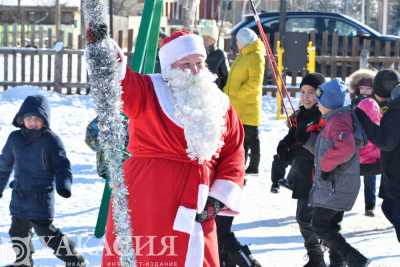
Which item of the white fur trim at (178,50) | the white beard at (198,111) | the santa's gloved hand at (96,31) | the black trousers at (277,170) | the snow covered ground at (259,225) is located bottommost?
the snow covered ground at (259,225)

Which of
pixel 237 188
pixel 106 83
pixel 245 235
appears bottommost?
pixel 245 235

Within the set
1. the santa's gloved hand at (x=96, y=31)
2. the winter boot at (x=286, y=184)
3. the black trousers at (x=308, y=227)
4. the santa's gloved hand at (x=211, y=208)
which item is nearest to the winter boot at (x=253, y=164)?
the winter boot at (x=286, y=184)

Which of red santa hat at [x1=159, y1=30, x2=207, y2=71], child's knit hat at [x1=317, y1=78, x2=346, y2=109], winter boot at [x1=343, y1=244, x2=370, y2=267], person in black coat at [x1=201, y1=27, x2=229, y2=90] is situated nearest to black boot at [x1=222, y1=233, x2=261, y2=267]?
winter boot at [x1=343, y1=244, x2=370, y2=267]

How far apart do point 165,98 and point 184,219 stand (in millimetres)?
529

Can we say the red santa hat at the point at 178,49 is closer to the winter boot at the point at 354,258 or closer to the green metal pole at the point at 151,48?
the winter boot at the point at 354,258

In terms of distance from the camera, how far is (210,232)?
12.9 feet

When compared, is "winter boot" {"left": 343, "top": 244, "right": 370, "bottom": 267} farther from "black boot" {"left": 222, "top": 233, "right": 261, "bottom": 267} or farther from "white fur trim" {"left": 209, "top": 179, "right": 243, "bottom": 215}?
"white fur trim" {"left": 209, "top": 179, "right": 243, "bottom": 215}

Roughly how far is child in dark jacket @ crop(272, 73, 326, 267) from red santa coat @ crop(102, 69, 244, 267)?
7.24 ft

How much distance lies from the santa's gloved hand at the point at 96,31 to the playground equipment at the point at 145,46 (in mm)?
2670

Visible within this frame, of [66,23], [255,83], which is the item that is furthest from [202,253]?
[66,23]

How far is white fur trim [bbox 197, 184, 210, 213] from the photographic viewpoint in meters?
3.77

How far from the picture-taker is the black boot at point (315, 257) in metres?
5.84

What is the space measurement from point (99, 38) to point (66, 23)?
4874 cm

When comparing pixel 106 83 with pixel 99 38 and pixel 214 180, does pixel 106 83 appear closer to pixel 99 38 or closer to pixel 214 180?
pixel 99 38
